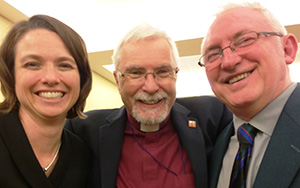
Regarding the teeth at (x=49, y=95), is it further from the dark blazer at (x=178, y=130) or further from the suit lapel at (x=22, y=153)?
the dark blazer at (x=178, y=130)

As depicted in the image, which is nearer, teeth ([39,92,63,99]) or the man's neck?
teeth ([39,92,63,99])

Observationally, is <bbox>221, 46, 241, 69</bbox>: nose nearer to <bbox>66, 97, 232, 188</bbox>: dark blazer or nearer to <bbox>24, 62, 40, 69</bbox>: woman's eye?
<bbox>66, 97, 232, 188</bbox>: dark blazer

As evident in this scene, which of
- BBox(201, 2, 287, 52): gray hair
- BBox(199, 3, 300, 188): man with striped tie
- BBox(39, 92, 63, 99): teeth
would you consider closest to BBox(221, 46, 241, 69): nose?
BBox(199, 3, 300, 188): man with striped tie

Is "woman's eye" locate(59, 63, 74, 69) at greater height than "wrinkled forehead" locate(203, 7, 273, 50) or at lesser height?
lesser

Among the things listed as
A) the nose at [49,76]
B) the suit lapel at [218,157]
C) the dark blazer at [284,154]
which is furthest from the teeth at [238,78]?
the nose at [49,76]

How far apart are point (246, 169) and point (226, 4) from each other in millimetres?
962

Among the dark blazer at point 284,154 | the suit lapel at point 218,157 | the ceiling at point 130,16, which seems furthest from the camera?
the ceiling at point 130,16

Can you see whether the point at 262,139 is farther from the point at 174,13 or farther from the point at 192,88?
the point at 192,88

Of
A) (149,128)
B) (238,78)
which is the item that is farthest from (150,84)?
(238,78)

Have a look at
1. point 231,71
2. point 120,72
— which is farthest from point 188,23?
point 231,71

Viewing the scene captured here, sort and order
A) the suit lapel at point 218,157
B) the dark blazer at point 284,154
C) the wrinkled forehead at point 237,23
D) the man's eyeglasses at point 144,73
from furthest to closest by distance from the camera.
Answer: the man's eyeglasses at point 144,73 < the suit lapel at point 218,157 < the wrinkled forehead at point 237,23 < the dark blazer at point 284,154

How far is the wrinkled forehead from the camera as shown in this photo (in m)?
1.43

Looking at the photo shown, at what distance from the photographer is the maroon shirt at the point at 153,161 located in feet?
5.77

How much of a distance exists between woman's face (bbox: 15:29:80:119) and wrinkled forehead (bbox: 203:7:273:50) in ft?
2.86
